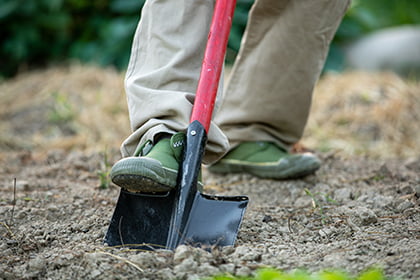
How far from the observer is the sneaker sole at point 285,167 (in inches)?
77.6

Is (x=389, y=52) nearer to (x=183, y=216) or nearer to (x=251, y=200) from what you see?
(x=251, y=200)

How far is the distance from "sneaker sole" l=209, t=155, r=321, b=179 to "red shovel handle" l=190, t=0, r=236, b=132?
0.69 meters

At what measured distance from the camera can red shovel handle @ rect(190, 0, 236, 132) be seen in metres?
1.38

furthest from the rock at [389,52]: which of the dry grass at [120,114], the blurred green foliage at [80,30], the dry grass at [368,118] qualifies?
the dry grass at [368,118]

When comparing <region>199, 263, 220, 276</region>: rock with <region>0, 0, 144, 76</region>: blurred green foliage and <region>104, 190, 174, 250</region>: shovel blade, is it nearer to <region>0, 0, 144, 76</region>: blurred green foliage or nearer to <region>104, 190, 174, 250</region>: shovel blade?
<region>104, 190, 174, 250</region>: shovel blade

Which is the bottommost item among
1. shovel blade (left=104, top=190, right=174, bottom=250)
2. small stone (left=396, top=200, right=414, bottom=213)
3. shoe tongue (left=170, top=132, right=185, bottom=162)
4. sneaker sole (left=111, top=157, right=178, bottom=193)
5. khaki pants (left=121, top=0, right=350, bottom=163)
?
shovel blade (left=104, top=190, right=174, bottom=250)

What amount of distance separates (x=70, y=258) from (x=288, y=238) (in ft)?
1.95

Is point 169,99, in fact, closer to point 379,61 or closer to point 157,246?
point 157,246

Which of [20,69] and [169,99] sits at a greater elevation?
[169,99]

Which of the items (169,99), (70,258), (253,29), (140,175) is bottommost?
(70,258)

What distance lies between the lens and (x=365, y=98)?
12.3ft

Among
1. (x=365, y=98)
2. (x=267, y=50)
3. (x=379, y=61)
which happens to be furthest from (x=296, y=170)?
(x=379, y=61)

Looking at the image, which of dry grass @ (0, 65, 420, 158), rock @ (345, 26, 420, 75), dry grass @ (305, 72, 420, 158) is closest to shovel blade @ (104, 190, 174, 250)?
dry grass @ (0, 65, 420, 158)

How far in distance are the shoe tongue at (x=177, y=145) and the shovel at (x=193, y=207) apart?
0.08 ft
